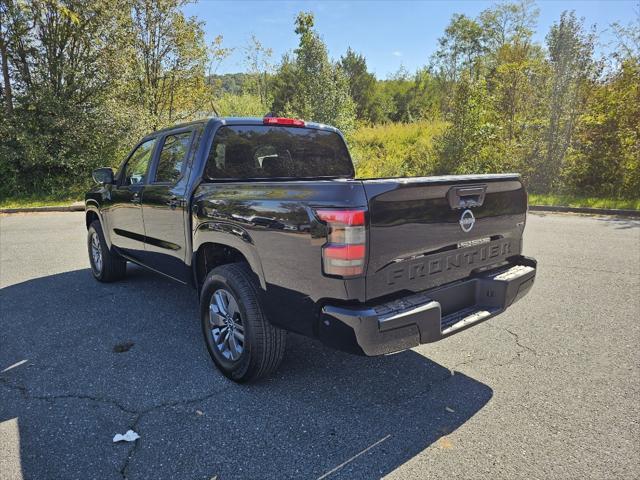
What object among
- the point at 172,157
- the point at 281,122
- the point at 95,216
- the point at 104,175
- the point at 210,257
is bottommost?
the point at 210,257

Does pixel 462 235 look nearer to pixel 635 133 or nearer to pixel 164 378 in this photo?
pixel 164 378

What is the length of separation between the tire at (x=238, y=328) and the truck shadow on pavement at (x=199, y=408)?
16cm

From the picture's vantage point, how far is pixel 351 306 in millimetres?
2270

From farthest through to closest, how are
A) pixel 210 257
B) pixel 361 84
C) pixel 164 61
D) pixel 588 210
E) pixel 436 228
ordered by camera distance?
1. pixel 361 84
2. pixel 164 61
3. pixel 588 210
4. pixel 210 257
5. pixel 436 228

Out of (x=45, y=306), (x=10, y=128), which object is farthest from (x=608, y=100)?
(x=10, y=128)

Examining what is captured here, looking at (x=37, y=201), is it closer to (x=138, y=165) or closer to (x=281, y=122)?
(x=138, y=165)

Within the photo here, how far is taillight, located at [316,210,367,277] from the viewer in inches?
85.0

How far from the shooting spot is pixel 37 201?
1403cm

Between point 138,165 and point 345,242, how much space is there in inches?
124

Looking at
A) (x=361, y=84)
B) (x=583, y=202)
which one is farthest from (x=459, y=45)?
(x=583, y=202)

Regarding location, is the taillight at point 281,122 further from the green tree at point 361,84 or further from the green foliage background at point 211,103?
the green tree at point 361,84

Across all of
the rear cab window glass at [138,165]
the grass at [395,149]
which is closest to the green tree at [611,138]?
the grass at [395,149]

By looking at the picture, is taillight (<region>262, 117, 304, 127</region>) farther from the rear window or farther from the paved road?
the paved road

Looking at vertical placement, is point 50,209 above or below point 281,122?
below
